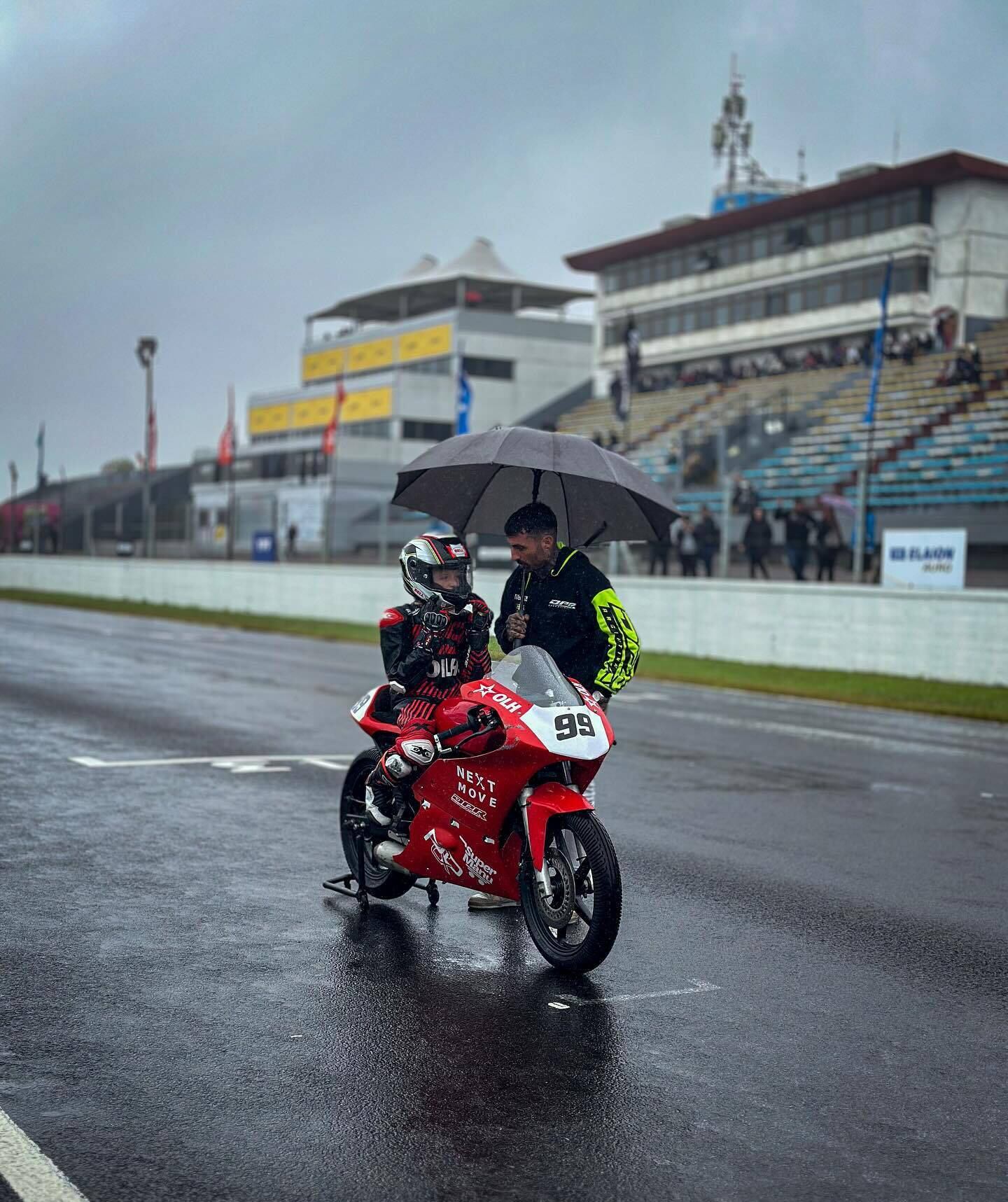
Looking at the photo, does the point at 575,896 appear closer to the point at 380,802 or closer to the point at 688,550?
the point at 380,802

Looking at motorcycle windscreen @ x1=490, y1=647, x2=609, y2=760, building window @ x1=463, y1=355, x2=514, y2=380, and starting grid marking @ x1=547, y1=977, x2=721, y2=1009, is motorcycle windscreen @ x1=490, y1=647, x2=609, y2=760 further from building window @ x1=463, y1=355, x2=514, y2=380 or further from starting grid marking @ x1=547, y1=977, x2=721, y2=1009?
building window @ x1=463, y1=355, x2=514, y2=380

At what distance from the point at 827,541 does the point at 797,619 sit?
1.88 m

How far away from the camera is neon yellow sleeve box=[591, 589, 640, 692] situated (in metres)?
6.04

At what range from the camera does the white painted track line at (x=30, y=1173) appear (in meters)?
3.42

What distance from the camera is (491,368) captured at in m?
76.9

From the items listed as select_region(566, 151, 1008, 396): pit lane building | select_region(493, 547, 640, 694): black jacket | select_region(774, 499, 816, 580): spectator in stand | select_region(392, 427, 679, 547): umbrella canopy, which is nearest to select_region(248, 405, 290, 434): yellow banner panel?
select_region(566, 151, 1008, 396): pit lane building

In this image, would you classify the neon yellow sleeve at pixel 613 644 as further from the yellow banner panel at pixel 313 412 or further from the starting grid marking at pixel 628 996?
the yellow banner panel at pixel 313 412

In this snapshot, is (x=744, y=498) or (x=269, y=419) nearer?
(x=744, y=498)

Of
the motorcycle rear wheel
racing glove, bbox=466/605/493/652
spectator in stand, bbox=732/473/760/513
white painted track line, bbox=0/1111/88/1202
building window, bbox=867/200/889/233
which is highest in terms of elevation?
building window, bbox=867/200/889/233

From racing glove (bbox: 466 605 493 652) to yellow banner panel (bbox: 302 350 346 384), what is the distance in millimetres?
77747

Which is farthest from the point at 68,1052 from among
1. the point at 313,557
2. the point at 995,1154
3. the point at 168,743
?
the point at 313,557

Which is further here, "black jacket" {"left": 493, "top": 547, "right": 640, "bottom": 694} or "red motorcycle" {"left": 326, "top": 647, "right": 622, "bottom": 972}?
"black jacket" {"left": 493, "top": 547, "right": 640, "bottom": 694}

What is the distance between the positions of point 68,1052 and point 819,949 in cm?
300

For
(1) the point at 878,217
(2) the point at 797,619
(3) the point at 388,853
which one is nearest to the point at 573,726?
(3) the point at 388,853
